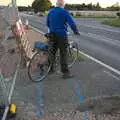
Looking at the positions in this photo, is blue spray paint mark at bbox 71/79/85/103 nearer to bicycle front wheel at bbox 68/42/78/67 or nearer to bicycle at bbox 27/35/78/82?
bicycle at bbox 27/35/78/82

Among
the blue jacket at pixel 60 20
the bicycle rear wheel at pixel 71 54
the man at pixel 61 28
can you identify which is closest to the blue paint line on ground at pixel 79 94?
the man at pixel 61 28

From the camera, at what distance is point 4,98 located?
6.58 meters

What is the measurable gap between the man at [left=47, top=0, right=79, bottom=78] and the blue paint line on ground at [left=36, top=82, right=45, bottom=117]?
100 cm

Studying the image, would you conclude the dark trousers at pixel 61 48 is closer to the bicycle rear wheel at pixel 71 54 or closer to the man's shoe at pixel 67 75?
the man's shoe at pixel 67 75

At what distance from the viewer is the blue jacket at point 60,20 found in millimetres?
9156

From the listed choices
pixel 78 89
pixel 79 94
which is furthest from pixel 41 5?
pixel 79 94

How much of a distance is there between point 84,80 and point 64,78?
524mm

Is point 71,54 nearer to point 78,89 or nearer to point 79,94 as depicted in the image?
point 78,89

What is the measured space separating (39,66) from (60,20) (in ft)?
4.02

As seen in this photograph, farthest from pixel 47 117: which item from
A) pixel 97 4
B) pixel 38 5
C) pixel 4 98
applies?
pixel 97 4

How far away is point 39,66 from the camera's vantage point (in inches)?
365

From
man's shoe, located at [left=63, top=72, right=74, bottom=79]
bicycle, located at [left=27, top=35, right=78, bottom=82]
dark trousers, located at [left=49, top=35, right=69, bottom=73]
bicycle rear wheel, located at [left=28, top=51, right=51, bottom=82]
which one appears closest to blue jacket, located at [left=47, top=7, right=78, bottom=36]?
dark trousers, located at [left=49, top=35, right=69, bottom=73]

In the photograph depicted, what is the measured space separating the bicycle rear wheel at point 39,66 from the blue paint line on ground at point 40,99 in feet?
1.19

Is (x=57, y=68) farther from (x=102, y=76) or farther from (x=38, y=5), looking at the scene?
(x=38, y=5)
